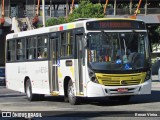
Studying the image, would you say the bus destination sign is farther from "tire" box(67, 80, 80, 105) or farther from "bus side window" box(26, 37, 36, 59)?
"bus side window" box(26, 37, 36, 59)

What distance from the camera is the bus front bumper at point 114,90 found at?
1702cm

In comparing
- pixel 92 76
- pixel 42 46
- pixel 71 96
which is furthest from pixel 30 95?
pixel 92 76

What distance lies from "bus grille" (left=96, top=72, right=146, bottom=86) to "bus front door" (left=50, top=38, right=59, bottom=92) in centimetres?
284

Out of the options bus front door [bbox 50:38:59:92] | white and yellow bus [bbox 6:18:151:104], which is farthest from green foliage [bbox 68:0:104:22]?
white and yellow bus [bbox 6:18:151:104]

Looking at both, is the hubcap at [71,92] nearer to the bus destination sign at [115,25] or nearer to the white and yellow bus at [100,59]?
the white and yellow bus at [100,59]

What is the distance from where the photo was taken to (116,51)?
56.7 feet

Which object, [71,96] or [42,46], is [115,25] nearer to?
[71,96]

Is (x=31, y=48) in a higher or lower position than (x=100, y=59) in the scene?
lower

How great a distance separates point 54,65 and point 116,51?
10.5 feet

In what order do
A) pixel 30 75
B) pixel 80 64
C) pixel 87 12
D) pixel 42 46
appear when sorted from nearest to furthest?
pixel 80 64 < pixel 42 46 < pixel 30 75 < pixel 87 12

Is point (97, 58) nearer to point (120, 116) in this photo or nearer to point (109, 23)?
point (109, 23)

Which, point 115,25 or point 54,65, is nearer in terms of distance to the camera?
point 115,25

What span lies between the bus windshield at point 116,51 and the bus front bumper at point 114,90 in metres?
0.63

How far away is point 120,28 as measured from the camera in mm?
17734
